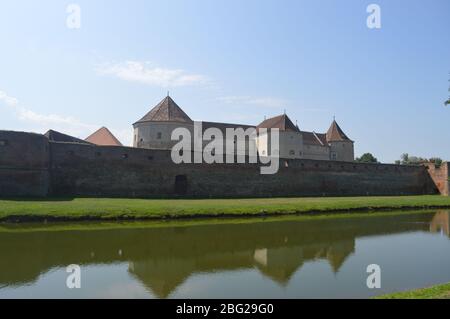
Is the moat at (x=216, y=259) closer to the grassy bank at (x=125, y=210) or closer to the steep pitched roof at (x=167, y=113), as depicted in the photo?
the grassy bank at (x=125, y=210)

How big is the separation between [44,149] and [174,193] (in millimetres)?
6749

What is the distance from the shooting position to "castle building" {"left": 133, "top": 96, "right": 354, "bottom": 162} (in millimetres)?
27625

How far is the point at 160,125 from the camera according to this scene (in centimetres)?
2761

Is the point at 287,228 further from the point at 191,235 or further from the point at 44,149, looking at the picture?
the point at 44,149

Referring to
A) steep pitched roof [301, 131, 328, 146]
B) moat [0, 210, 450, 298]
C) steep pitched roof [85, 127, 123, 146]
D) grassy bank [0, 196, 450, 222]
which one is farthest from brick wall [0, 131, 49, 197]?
steep pitched roof [301, 131, 328, 146]

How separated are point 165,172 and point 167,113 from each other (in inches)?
298

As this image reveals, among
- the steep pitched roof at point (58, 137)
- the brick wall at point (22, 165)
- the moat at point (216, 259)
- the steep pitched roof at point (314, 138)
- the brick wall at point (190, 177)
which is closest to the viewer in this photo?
the moat at point (216, 259)

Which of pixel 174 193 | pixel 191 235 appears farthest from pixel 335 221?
pixel 174 193

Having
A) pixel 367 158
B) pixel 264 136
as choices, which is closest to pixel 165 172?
pixel 264 136

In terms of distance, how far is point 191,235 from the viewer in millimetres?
11422

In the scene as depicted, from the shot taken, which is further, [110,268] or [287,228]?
[287,228]

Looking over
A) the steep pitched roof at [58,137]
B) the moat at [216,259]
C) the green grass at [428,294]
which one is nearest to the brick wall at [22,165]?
the steep pitched roof at [58,137]

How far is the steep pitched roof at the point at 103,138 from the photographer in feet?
102

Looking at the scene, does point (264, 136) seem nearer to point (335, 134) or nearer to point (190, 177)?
point (335, 134)
